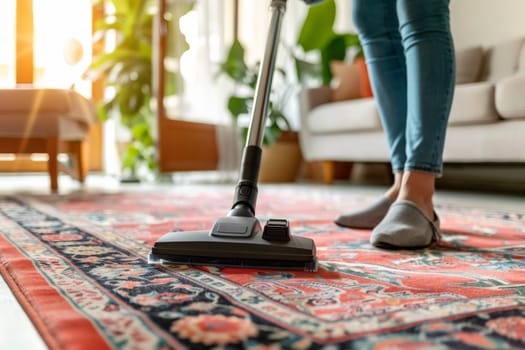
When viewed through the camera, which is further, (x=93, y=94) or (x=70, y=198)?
(x=93, y=94)

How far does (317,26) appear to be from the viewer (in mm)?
3422

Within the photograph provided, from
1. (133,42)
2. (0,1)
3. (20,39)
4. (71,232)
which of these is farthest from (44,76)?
(71,232)

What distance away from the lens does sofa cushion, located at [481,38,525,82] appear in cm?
288

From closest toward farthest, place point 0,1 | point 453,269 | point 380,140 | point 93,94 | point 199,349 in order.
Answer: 1. point 199,349
2. point 453,269
3. point 380,140
4. point 0,1
5. point 93,94

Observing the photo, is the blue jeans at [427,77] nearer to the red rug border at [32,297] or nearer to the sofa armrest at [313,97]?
the red rug border at [32,297]

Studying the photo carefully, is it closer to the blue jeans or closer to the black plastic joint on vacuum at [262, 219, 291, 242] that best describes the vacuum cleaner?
the black plastic joint on vacuum at [262, 219, 291, 242]

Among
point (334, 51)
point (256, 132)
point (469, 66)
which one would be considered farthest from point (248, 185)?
point (334, 51)

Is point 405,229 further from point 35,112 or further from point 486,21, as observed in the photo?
point 486,21

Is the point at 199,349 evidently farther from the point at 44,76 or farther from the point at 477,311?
the point at 44,76

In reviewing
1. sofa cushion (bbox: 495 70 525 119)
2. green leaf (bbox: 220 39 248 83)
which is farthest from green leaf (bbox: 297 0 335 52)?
sofa cushion (bbox: 495 70 525 119)

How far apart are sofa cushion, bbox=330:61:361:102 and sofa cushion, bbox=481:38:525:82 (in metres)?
0.68

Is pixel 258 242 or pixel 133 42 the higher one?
pixel 133 42

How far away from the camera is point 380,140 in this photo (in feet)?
9.14

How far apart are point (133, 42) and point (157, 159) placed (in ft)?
3.96
